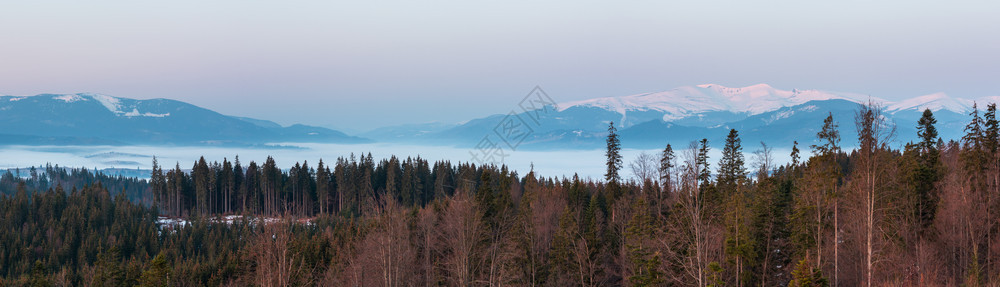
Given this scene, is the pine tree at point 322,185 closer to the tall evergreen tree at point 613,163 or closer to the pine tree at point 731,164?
the tall evergreen tree at point 613,163

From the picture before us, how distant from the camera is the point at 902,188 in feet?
157

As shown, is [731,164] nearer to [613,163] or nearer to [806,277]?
[613,163]

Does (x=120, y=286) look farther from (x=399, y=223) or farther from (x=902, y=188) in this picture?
(x=902, y=188)

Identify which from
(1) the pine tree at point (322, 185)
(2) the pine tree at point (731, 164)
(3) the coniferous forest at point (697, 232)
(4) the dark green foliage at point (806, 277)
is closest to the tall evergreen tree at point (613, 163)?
(3) the coniferous forest at point (697, 232)

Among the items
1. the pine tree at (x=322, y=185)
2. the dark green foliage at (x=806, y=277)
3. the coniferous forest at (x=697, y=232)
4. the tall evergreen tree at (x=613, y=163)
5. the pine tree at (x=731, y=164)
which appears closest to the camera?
the dark green foliage at (x=806, y=277)

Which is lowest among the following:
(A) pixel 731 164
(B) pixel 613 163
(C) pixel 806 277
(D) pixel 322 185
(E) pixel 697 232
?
(D) pixel 322 185

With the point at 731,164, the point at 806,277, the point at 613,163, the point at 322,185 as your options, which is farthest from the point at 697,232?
the point at 322,185

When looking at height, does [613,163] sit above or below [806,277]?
above

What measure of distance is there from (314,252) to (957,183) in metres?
63.9

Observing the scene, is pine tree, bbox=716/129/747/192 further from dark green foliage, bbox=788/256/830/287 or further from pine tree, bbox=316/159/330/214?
pine tree, bbox=316/159/330/214

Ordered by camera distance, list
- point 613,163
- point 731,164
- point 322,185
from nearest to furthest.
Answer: point 731,164 → point 613,163 → point 322,185

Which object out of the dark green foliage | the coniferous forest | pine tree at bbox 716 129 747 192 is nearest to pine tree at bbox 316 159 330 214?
the coniferous forest

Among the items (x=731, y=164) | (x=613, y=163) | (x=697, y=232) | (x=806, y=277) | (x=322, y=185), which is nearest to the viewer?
(x=697, y=232)

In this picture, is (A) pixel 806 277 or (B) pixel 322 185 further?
(B) pixel 322 185
